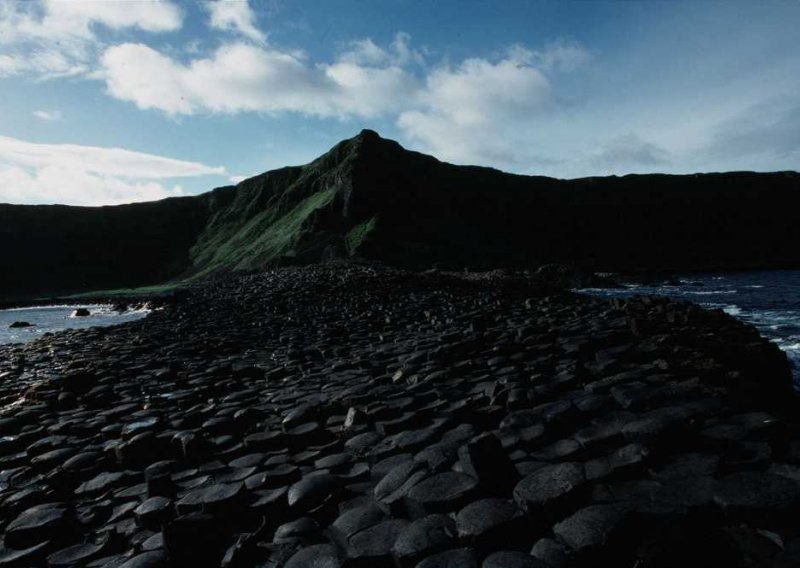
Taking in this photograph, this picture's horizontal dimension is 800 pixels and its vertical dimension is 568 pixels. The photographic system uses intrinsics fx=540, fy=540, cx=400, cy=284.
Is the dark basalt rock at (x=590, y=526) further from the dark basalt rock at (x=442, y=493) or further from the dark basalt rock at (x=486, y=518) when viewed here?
the dark basalt rock at (x=442, y=493)

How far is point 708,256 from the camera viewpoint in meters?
92.6

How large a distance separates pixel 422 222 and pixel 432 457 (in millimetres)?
75554

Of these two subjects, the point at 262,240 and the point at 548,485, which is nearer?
the point at 548,485

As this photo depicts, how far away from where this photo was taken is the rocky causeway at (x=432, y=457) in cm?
396

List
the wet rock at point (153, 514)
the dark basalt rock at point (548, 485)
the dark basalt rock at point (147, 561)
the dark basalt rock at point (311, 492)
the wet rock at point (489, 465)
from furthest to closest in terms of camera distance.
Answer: the wet rock at point (153, 514), the dark basalt rock at point (311, 492), the wet rock at point (489, 465), the dark basalt rock at point (147, 561), the dark basalt rock at point (548, 485)

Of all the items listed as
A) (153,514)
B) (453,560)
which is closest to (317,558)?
(453,560)

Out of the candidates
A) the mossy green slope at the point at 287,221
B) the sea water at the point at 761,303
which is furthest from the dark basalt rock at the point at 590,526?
the mossy green slope at the point at 287,221

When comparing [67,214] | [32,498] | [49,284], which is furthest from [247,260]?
[32,498]

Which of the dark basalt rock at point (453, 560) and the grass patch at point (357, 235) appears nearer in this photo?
the dark basalt rock at point (453, 560)

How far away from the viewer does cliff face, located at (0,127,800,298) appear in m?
82.3

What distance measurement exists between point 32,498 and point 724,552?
7.12 meters

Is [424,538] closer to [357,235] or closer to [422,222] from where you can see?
[357,235]

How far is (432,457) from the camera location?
5.62 meters

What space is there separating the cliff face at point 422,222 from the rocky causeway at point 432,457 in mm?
64746
